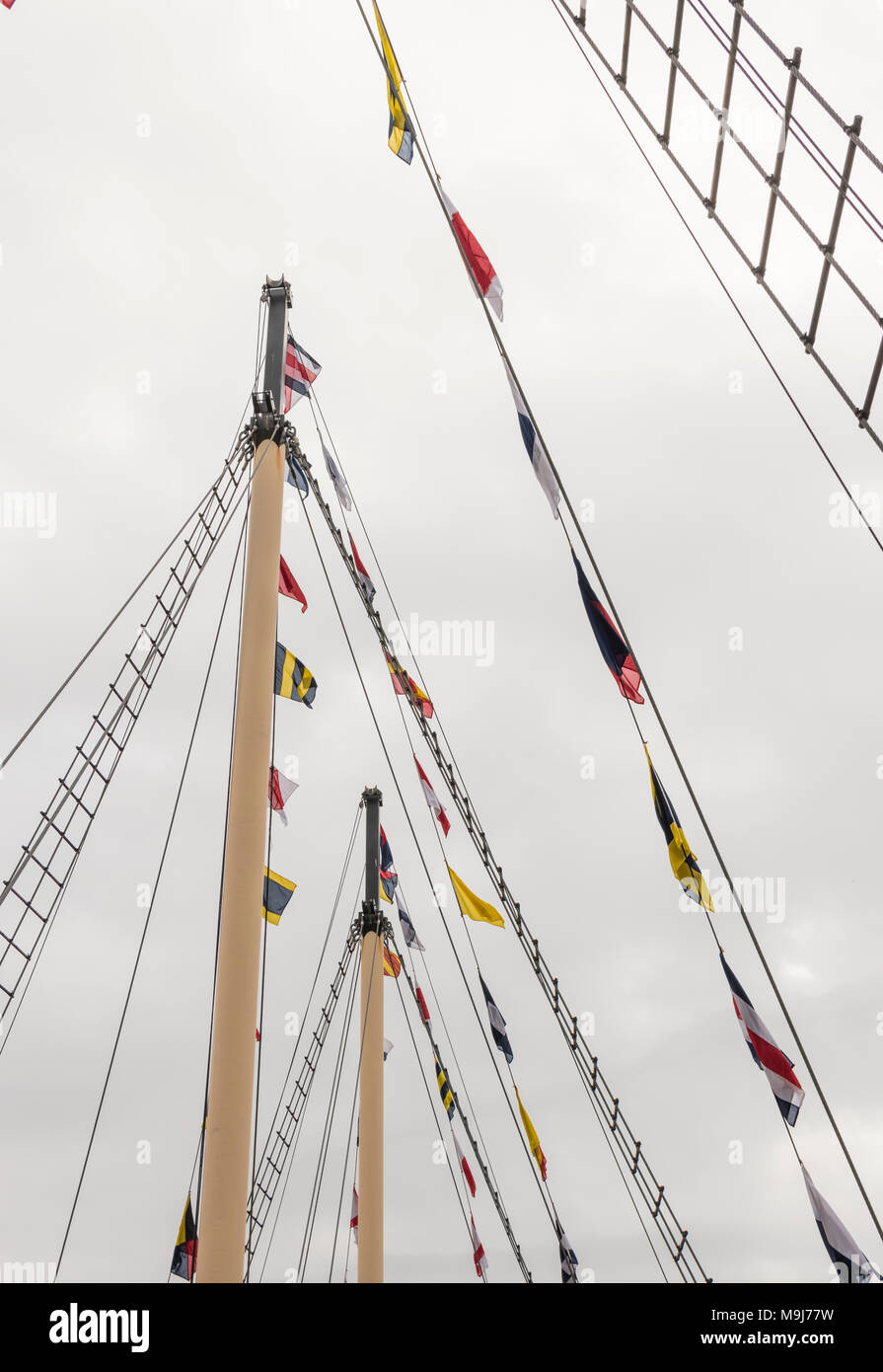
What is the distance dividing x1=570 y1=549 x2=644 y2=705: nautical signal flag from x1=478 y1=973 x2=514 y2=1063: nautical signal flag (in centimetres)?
777

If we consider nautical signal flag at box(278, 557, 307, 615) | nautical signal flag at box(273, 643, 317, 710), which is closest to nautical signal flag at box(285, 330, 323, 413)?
nautical signal flag at box(278, 557, 307, 615)

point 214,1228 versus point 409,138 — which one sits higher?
point 409,138

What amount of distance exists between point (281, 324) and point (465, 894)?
732 centimetres

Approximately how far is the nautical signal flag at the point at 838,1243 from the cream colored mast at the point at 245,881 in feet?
14.7

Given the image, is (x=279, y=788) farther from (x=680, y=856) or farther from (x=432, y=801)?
(x=680, y=856)

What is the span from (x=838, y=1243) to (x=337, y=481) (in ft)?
36.4

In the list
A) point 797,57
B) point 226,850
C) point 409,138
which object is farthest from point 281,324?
point 797,57

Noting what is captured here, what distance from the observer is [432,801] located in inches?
618

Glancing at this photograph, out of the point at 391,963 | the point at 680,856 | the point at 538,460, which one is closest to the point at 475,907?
the point at 680,856

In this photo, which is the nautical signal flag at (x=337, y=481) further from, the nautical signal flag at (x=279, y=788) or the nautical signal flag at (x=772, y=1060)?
the nautical signal flag at (x=772, y=1060)

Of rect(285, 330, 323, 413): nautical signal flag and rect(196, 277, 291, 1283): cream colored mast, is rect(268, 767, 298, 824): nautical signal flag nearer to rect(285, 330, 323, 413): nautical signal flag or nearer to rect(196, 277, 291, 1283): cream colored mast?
rect(196, 277, 291, 1283): cream colored mast

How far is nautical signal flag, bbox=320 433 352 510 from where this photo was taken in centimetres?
1460
